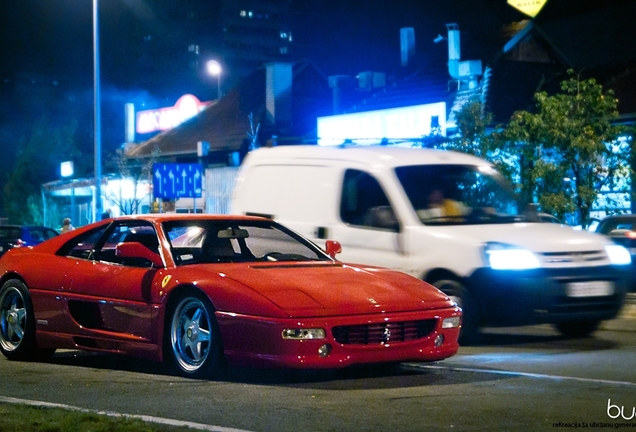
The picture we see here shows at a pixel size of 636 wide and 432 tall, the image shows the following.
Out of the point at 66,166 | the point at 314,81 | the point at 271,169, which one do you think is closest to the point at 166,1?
the point at 66,166

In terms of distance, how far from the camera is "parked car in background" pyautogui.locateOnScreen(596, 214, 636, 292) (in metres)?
17.7

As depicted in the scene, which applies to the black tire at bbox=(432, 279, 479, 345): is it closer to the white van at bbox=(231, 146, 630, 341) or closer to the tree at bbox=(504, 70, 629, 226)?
the white van at bbox=(231, 146, 630, 341)

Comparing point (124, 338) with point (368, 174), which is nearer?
point (124, 338)

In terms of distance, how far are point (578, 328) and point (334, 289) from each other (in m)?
4.44

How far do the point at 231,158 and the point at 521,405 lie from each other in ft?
120

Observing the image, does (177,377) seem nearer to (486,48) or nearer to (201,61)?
(486,48)

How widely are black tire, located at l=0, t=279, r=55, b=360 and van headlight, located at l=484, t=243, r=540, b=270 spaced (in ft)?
13.3

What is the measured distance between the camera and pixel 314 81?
48.1 meters

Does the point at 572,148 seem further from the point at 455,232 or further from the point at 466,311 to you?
the point at 466,311

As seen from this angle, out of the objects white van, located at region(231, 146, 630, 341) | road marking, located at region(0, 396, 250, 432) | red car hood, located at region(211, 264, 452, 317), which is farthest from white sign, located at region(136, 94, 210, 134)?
road marking, located at region(0, 396, 250, 432)

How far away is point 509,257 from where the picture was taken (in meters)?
10.6

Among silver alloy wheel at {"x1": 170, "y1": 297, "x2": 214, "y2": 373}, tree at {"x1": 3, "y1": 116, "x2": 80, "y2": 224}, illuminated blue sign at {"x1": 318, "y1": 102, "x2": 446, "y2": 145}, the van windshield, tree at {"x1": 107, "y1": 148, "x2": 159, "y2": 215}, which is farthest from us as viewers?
tree at {"x1": 3, "y1": 116, "x2": 80, "y2": 224}

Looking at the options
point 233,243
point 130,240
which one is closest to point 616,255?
point 233,243

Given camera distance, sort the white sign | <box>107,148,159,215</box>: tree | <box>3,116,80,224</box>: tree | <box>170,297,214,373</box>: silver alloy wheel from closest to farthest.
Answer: <box>170,297,214,373</box>: silver alloy wheel
<box>107,148,159,215</box>: tree
the white sign
<box>3,116,80,224</box>: tree
